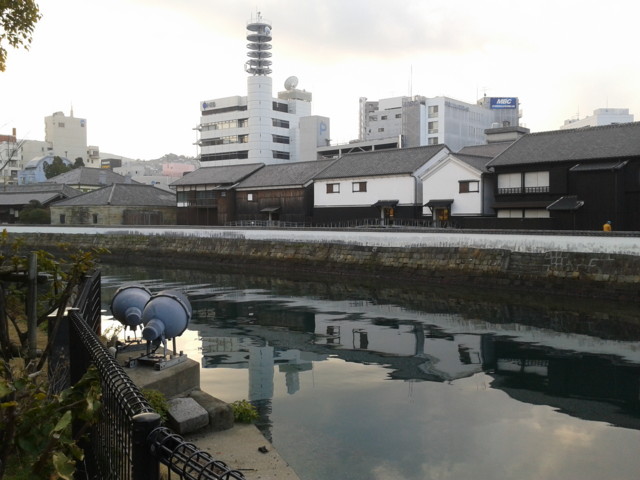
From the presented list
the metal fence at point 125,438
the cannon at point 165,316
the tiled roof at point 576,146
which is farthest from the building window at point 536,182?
the metal fence at point 125,438

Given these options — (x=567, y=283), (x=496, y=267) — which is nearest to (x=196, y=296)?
(x=496, y=267)

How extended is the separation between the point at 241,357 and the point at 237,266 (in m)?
22.1

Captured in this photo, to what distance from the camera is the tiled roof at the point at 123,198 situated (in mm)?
53844

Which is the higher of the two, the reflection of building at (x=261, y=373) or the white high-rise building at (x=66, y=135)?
the white high-rise building at (x=66, y=135)

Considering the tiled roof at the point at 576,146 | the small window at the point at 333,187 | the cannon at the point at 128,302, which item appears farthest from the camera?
the small window at the point at 333,187

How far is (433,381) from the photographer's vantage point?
1218 cm

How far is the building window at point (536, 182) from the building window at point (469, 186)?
3373mm

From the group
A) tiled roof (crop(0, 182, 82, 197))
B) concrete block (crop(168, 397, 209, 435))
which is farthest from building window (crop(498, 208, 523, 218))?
tiled roof (crop(0, 182, 82, 197))

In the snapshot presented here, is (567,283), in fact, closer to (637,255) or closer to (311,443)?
(637,255)

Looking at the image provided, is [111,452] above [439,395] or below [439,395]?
above

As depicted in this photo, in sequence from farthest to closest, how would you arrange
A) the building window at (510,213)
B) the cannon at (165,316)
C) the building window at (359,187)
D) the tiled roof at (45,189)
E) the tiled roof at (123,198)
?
the tiled roof at (45,189), the tiled roof at (123,198), the building window at (359,187), the building window at (510,213), the cannon at (165,316)

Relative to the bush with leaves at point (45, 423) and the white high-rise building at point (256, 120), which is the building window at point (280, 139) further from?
the bush with leaves at point (45, 423)

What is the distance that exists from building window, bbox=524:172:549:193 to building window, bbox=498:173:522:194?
43cm

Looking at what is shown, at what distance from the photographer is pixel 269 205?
4878 centimetres
